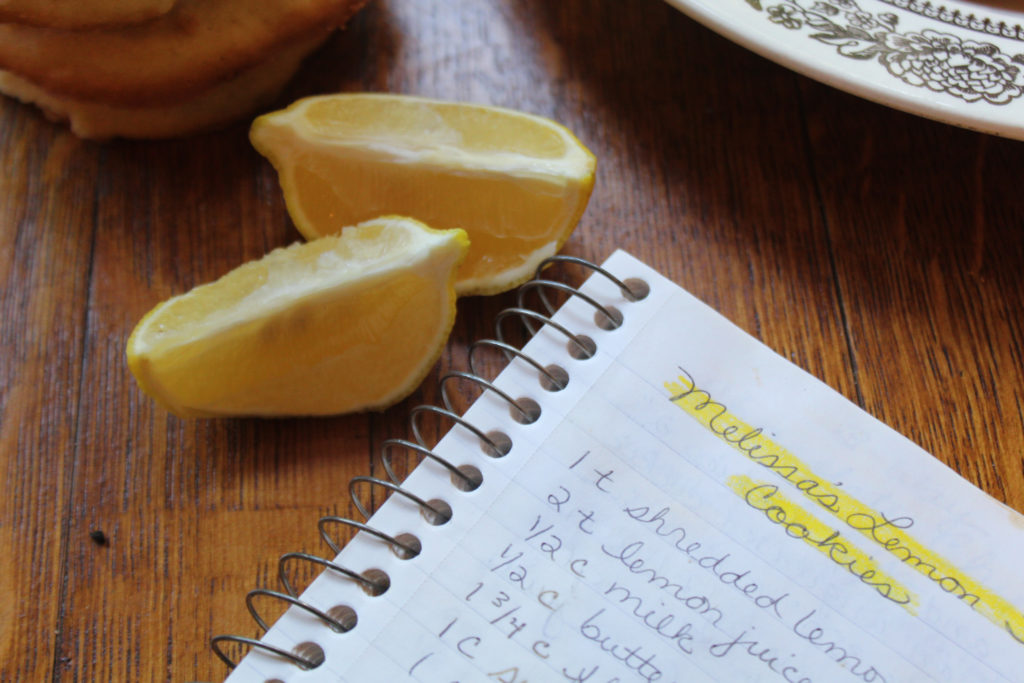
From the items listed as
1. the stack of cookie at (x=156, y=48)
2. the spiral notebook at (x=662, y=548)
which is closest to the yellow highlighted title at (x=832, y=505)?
the spiral notebook at (x=662, y=548)

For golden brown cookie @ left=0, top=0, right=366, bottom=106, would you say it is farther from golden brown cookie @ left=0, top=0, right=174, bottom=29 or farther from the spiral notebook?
the spiral notebook

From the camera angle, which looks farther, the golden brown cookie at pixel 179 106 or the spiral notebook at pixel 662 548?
the golden brown cookie at pixel 179 106

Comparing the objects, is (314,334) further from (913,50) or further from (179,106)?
(913,50)

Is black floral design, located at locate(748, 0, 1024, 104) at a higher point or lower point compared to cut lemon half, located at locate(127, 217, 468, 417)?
higher

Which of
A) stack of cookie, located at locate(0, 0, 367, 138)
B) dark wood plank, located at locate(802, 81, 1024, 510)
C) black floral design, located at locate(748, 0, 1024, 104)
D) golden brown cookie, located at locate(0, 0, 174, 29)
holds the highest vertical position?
black floral design, located at locate(748, 0, 1024, 104)

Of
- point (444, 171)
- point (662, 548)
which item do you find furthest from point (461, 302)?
point (662, 548)

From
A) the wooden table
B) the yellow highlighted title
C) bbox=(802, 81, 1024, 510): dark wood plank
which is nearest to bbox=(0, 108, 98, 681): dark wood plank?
the wooden table

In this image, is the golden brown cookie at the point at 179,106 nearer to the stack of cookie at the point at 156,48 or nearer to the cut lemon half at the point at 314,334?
the stack of cookie at the point at 156,48

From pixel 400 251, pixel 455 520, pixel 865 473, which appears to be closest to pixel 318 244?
pixel 400 251
